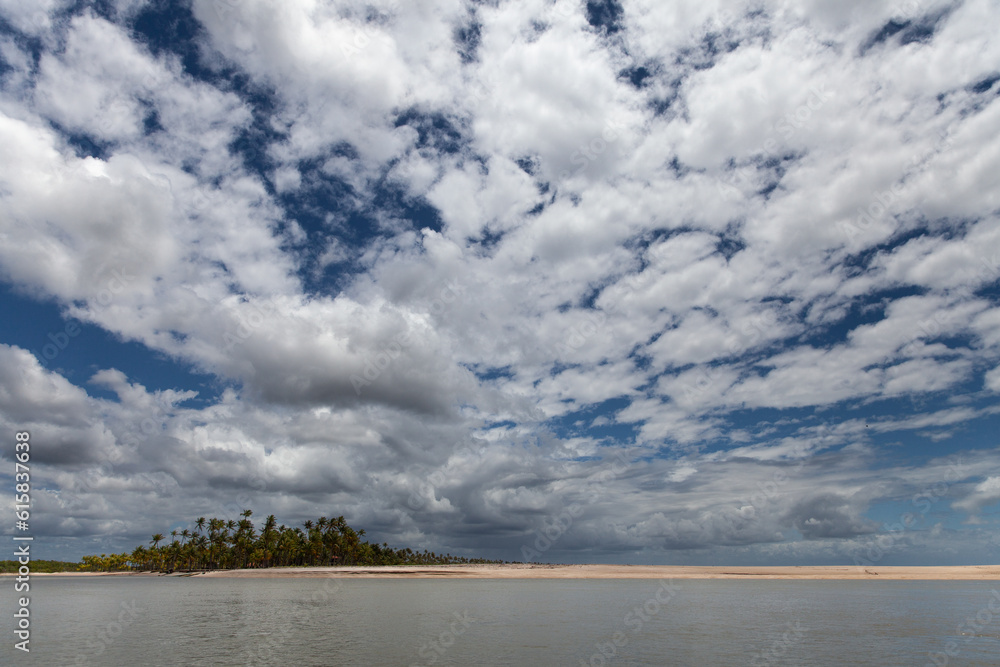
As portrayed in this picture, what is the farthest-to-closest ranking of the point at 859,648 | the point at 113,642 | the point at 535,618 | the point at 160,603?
the point at 160,603 → the point at 535,618 → the point at 113,642 → the point at 859,648

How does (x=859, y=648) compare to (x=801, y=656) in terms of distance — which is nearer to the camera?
(x=801, y=656)

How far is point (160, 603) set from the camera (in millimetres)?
80250

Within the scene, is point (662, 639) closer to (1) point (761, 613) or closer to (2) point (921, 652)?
(2) point (921, 652)

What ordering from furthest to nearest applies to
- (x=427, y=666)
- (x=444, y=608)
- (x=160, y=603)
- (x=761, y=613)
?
(x=160, y=603) < (x=444, y=608) < (x=761, y=613) < (x=427, y=666)

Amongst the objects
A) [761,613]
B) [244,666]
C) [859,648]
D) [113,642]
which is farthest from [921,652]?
[113,642]

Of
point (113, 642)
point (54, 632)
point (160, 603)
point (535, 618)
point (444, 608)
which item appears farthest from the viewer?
point (160, 603)

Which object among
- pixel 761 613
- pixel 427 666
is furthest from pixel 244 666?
pixel 761 613

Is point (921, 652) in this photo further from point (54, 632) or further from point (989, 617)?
point (54, 632)

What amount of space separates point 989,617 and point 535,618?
1903 inches

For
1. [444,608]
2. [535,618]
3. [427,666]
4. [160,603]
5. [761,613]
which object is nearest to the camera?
[427,666]

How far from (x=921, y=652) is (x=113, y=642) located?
5775 cm

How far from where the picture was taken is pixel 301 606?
236 ft

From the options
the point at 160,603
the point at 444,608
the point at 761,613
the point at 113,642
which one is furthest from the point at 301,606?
the point at 761,613

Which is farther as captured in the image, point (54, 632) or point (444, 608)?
point (444, 608)
